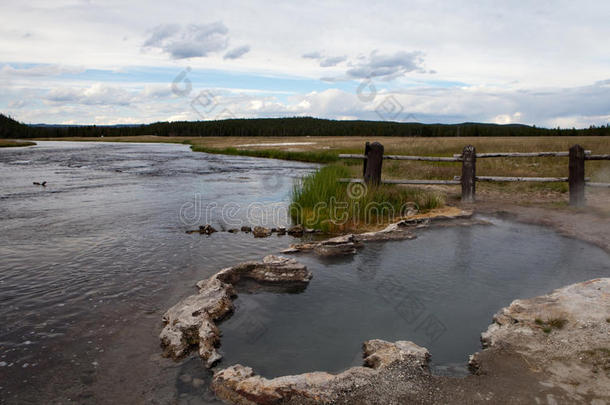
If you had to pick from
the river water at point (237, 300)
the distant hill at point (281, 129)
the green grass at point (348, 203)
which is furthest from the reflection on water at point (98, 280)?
the distant hill at point (281, 129)

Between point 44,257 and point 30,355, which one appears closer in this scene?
point 30,355

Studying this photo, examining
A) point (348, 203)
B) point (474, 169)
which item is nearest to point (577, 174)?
point (474, 169)

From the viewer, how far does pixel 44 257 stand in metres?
8.81

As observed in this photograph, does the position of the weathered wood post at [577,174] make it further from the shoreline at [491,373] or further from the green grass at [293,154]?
the green grass at [293,154]

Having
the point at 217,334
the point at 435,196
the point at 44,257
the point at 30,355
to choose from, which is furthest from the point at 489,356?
the point at 435,196

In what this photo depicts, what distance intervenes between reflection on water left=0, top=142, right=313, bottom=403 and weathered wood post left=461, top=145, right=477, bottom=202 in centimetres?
642

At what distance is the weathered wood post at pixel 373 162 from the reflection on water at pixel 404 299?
4.08 m

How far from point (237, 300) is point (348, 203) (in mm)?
6056

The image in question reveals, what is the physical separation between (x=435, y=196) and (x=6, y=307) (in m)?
11.1

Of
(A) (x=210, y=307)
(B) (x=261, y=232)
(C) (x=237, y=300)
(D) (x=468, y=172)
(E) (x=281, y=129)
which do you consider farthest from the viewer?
(E) (x=281, y=129)

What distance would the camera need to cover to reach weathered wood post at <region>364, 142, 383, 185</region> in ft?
44.0

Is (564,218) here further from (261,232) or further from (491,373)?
(491,373)

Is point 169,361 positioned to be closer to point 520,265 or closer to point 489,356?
point 489,356

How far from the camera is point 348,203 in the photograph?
11898 millimetres
